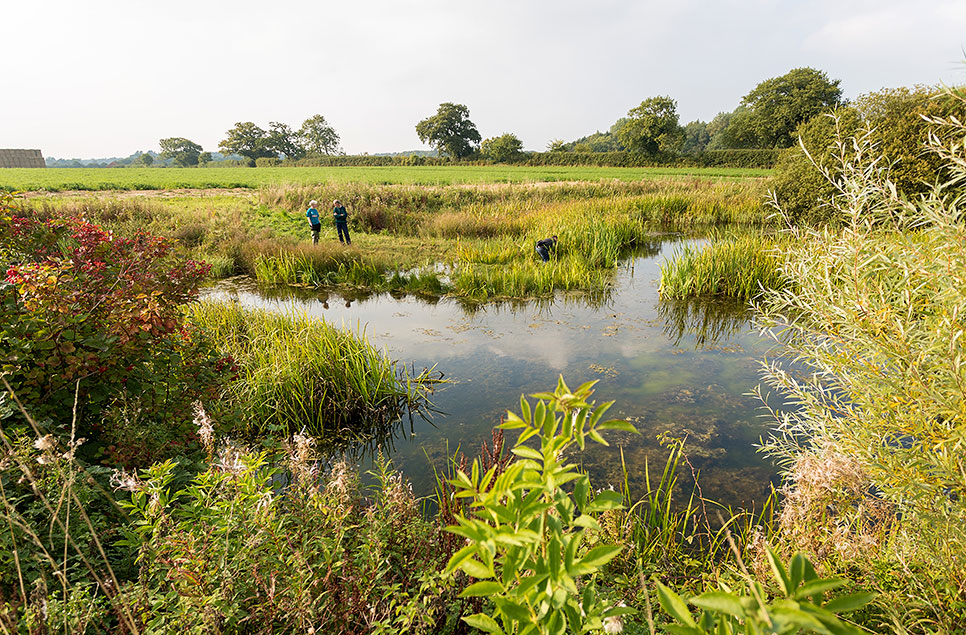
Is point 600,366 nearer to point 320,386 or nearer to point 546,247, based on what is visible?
point 320,386

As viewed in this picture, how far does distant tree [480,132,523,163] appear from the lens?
68.1 meters

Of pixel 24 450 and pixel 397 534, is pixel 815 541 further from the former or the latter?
pixel 24 450

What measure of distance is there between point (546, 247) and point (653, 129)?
2108 inches

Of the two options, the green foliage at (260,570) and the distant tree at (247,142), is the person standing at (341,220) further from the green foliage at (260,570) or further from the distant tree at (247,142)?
the distant tree at (247,142)

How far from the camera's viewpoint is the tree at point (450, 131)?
78062 mm

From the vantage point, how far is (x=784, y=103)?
47.5 m

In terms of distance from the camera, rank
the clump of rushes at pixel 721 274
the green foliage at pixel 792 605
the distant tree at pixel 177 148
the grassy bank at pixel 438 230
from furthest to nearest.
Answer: the distant tree at pixel 177 148 → the grassy bank at pixel 438 230 → the clump of rushes at pixel 721 274 → the green foliage at pixel 792 605

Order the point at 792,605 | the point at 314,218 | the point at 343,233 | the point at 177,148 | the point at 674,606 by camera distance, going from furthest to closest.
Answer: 1. the point at 177,148
2. the point at 343,233
3. the point at 314,218
4. the point at 674,606
5. the point at 792,605

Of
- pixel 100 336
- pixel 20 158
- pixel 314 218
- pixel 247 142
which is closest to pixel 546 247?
pixel 314 218

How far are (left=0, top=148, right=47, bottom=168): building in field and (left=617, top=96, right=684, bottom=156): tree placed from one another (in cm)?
8810

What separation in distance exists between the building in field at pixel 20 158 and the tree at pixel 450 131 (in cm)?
6027

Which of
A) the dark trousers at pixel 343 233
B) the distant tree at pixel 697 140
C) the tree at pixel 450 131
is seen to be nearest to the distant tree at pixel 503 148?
the tree at pixel 450 131

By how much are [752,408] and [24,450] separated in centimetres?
574

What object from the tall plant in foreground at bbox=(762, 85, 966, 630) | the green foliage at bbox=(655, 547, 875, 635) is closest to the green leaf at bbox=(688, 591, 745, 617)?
the green foliage at bbox=(655, 547, 875, 635)
